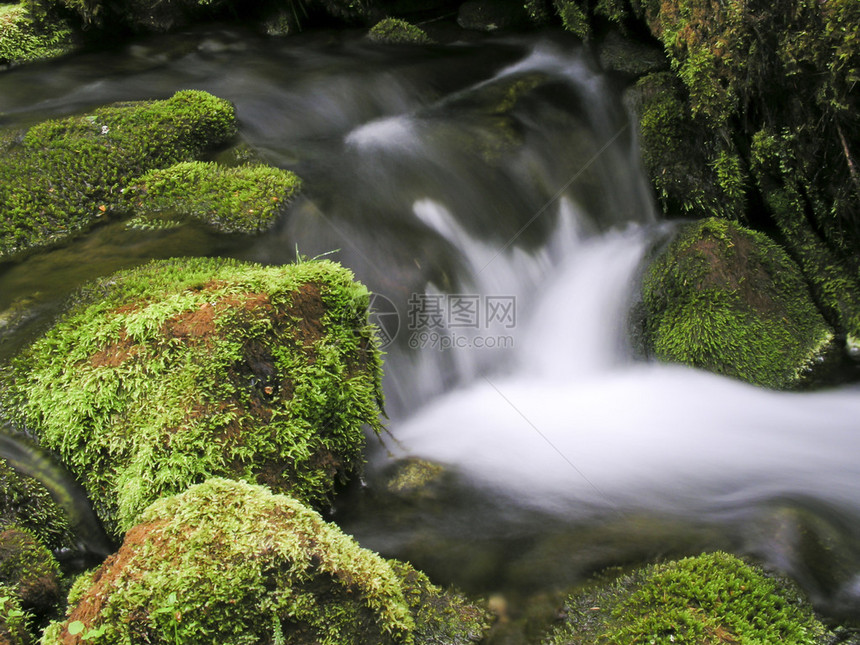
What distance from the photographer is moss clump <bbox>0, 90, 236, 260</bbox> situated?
4340 mm

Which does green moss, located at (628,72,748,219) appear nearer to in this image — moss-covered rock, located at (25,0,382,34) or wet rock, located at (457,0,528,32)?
wet rock, located at (457,0,528,32)

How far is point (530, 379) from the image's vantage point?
4.84m

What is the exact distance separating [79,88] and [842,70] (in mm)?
6367

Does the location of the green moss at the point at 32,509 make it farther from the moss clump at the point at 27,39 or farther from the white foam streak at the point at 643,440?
the moss clump at the point at 27,39

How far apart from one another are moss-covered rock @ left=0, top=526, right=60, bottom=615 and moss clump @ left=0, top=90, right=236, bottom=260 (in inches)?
91.1

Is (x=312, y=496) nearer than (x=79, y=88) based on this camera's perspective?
Yes

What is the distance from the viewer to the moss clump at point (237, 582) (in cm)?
226

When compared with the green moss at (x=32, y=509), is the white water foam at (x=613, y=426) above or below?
below

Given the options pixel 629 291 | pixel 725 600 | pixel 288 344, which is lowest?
pixel 725 600

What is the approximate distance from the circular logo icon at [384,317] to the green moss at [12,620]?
244cm

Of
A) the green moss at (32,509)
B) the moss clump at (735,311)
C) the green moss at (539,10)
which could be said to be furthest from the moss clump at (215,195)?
the green moss at (539,10)

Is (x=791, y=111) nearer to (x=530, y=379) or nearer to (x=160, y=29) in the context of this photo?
(x=530, y=379)

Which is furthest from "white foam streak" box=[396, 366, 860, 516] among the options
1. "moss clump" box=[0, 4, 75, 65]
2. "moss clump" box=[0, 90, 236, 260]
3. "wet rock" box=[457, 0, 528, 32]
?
"moss clump" box=[0, 4, 75, 65]

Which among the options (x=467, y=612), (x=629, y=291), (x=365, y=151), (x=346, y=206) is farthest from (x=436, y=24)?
(x=467, y=612)
